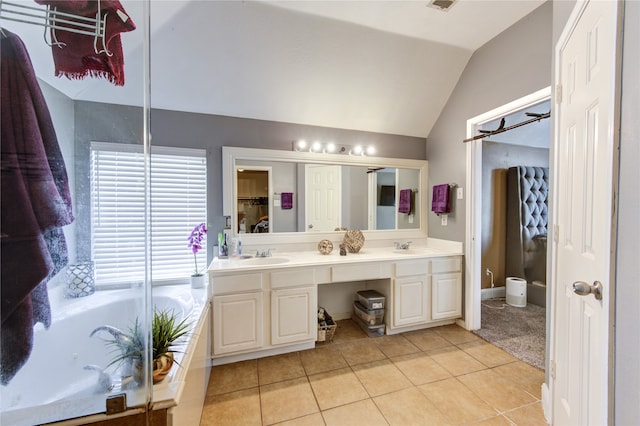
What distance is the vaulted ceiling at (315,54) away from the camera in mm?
1902

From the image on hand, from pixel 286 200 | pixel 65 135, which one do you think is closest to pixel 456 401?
pixel 286 200

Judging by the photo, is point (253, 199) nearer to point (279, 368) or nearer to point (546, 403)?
point (279, 368)

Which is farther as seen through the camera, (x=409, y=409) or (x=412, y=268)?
(x=412, y=268)

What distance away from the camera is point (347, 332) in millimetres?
2615

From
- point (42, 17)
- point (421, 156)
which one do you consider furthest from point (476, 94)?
point (42, 17)

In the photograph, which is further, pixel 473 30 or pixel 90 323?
pixel 473 30

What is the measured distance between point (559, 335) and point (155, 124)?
10.7ft

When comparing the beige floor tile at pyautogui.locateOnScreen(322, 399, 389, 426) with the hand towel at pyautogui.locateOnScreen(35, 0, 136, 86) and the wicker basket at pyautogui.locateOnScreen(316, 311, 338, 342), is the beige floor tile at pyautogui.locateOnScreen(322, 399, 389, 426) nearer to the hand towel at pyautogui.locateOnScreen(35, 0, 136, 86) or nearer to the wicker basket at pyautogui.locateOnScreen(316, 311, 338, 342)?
the wicker basket at pyautogui.locateOnScreen(316, 311, 338, 342)

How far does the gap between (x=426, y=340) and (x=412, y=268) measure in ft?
2.24

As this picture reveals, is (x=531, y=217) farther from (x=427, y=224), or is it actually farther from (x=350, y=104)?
(x=350, y=104)

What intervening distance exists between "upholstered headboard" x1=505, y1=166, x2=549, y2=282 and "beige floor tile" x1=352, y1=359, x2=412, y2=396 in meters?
2.65

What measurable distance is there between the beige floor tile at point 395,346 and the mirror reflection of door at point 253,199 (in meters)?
1.55

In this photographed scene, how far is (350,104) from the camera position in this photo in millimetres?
2670

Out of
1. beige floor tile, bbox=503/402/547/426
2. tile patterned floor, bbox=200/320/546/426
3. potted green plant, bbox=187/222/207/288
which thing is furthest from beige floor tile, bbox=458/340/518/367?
potted green plant, bbox=187/222/207/288
